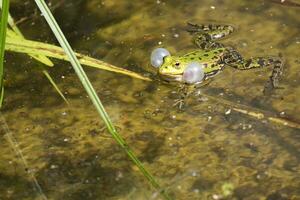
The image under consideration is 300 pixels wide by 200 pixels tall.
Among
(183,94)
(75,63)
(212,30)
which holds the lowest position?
(183,94)

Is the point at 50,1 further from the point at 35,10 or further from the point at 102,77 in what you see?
the point at 102,77

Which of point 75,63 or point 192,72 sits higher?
point 75,63

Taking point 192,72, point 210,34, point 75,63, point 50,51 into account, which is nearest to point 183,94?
point 192,72

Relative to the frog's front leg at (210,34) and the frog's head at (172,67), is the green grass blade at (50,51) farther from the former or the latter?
the frog's front leg at (210,34)

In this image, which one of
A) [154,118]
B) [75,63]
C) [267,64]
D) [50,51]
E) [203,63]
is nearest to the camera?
[75,63]

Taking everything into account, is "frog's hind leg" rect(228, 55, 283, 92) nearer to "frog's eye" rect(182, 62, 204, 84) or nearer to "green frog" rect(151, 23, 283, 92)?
"green frog" rect(151, 23, 283, 92)

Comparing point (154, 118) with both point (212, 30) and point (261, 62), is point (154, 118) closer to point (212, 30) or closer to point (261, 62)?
point (261, 62)
